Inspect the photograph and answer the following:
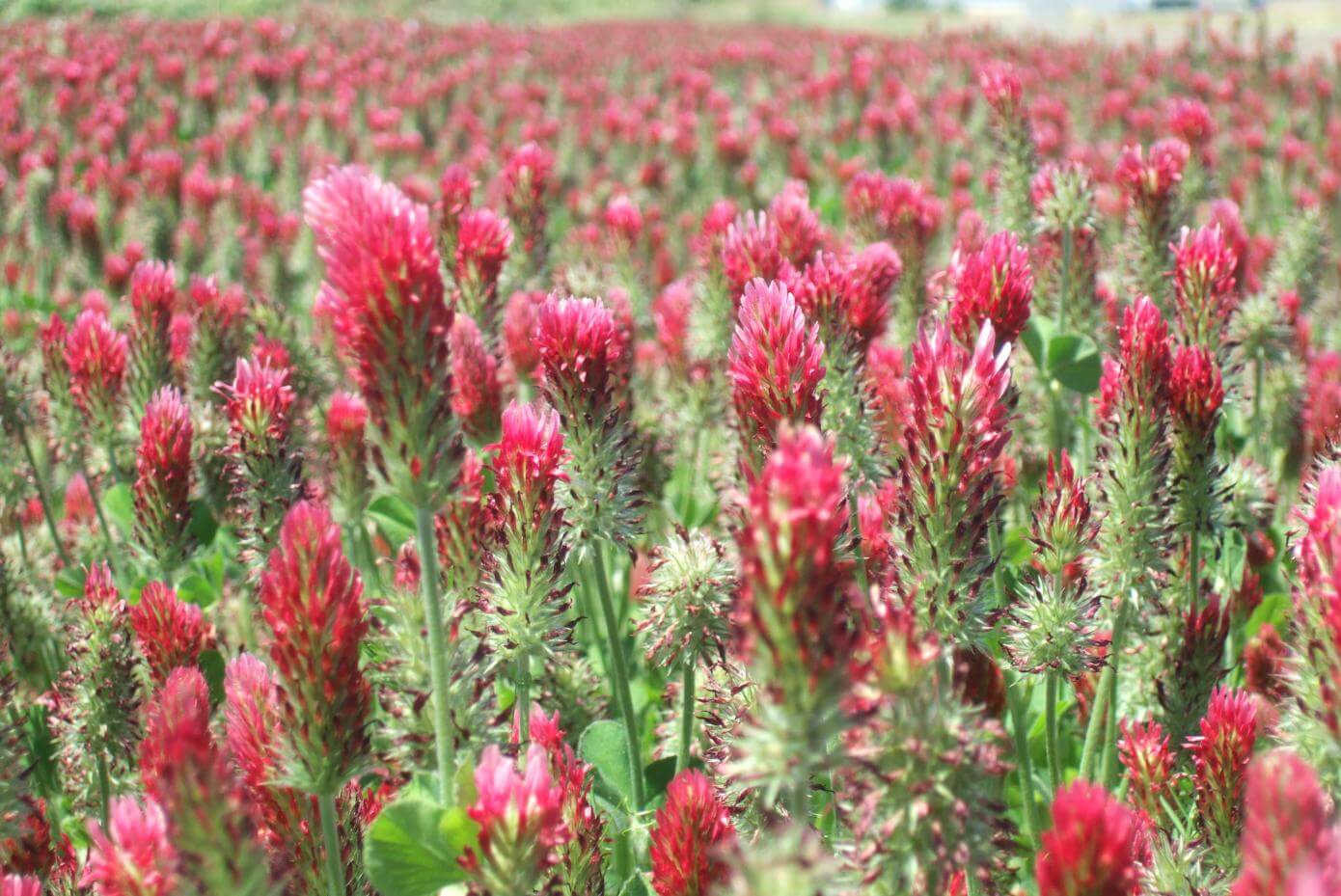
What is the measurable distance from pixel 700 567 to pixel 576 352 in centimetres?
45

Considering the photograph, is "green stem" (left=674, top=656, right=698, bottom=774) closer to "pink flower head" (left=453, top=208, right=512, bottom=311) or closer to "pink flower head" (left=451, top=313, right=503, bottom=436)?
"pink flower head" (left=451, top=313, right=503, bottom=436)

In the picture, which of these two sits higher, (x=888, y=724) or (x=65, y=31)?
(x=65, y=31)

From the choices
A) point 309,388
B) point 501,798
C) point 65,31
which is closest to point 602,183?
point 309,388

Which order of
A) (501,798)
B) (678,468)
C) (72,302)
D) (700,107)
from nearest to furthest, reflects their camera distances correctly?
(501,798)
(678,468)
(72,302)
(700,107)

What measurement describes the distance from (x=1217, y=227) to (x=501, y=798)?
209 centimetres

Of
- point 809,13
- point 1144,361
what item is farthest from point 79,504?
point 809,13

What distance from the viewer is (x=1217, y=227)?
262 centimetres

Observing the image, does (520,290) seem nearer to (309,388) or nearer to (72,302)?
(309,388)

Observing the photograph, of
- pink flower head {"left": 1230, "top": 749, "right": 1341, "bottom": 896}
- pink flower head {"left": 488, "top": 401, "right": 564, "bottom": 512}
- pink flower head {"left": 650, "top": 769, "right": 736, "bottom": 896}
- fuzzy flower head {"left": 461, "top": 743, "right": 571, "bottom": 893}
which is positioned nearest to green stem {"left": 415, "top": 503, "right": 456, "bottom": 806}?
fuzzy flower head {"left": 461, "top": 743, "right": 571, "bottom": 893}

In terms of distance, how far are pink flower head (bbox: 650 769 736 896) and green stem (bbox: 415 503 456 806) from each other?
316 mm

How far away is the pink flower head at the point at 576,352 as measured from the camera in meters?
1.96

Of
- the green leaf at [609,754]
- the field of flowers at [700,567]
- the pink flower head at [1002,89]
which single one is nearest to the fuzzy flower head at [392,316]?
the field of flowers at [700,567]

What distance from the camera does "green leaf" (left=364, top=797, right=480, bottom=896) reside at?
1508 millimetres

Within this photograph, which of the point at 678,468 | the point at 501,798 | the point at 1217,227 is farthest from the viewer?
the point at 678,468
